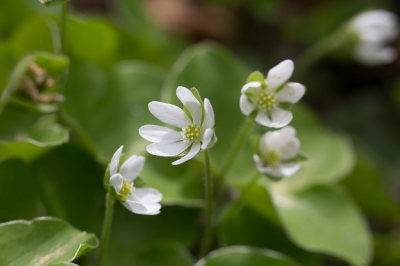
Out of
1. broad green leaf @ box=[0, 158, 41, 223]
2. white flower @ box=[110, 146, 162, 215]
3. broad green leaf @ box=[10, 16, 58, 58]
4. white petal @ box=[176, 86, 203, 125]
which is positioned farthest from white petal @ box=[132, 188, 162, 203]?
broad green leaf @ box=[10, 16, 58, 58]

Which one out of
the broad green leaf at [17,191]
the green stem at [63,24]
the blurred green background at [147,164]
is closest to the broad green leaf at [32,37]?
the blurred green background at [147,164]

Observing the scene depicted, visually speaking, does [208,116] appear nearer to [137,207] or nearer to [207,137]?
[207,137]

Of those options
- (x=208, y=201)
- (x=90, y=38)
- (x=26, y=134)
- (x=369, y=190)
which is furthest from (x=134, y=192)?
(x=369, y=190)

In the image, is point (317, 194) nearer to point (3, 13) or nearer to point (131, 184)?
point (131, 184)

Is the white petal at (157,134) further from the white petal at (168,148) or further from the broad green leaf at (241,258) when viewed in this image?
the broad green leaf at (241,258)

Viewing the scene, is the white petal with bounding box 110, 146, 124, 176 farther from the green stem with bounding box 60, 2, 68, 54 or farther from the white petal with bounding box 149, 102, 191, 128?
the green stem with bounding box 60, 2, 68, 54

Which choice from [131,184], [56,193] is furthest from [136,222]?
[131,184]
